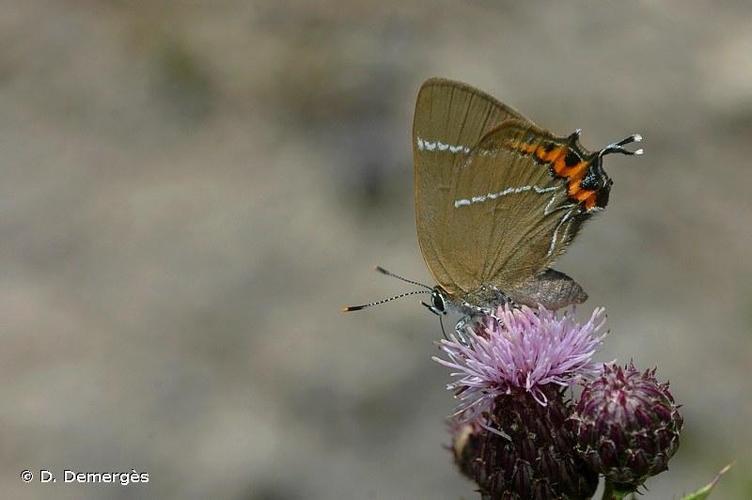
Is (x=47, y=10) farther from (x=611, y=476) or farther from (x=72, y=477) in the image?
(x=611, y=476)

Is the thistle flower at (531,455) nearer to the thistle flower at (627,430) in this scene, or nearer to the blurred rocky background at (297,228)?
the thistle flower at (627,430)

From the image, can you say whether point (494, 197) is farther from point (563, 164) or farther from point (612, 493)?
point (612, 493)

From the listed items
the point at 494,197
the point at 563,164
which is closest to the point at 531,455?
the point at 494,197

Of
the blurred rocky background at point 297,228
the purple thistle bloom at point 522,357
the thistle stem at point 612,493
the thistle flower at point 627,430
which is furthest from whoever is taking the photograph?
the blurred rocky background at point 297,228

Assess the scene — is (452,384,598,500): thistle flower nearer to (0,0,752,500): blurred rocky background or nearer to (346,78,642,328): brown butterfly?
(346,78,642,328): brown butterfly

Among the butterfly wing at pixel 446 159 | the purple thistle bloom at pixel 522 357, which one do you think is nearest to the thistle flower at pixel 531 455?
the purple thistle bloom at pixel 522 357

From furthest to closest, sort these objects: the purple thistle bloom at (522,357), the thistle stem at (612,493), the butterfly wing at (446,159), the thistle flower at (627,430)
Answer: the butterfly wing at (446,159), the purple thistle bloom at (522,357), the thistle stem at (612,493), the thistle flower at (627,430)

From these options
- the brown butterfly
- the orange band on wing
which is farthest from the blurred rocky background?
the orange band on wing
